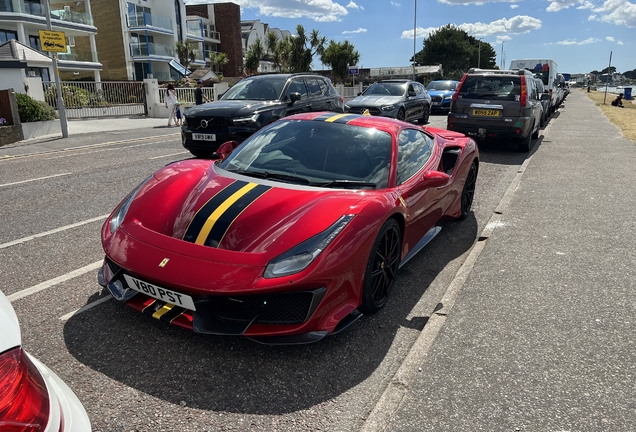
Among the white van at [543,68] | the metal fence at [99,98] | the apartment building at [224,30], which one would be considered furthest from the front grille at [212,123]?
the apartment building at [224,30]

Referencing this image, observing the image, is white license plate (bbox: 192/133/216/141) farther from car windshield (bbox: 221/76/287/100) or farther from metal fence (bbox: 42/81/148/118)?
metal fence (bbox: 42/81/148/118)

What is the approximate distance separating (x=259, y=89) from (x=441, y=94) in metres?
13.8

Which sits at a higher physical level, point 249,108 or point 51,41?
point 51,41

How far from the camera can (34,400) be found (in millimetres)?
1278

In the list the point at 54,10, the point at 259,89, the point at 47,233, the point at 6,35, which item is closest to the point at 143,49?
the point at 54,10

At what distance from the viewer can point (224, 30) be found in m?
62.7

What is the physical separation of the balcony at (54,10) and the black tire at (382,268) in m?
34.4

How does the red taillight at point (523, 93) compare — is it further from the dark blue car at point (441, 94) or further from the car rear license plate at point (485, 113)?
the dark blue car at point (441, 94)

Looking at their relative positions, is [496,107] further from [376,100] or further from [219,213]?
[219,213]

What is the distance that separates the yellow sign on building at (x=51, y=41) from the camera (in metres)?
13.9

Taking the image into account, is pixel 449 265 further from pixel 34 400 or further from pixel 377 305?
pixel 34 400

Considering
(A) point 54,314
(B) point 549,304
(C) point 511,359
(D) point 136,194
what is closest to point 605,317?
(B) point 549,304

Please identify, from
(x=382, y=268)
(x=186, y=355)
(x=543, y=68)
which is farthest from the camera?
(x=543, y=68)

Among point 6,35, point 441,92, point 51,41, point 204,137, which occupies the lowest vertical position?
point 204,137
